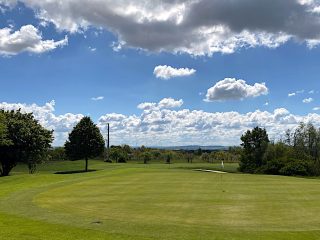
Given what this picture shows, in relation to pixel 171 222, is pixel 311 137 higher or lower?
higher

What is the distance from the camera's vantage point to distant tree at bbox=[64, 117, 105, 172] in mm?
67188

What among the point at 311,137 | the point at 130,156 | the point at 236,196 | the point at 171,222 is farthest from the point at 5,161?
the point at 130,156

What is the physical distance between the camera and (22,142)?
167ft

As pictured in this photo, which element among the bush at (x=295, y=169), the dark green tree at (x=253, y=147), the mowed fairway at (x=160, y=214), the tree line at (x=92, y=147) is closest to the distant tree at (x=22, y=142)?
the tree line at (x=92, y=147)

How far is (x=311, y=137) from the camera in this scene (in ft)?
275

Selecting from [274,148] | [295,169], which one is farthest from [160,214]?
[274,148]

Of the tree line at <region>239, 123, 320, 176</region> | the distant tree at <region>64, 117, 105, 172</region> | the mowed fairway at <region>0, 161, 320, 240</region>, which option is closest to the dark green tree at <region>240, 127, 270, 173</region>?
the tree line at <region>239, 123, 320, 176</region>

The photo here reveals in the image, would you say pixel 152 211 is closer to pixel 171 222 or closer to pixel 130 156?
Answer: pixel 171 222

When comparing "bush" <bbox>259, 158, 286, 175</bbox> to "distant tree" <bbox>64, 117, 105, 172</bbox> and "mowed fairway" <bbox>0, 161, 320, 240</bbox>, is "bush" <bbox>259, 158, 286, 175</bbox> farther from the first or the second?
"mowed fairway" <bbox>0, 161, 320, 240</bbox>

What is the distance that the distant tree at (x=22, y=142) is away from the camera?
50250 millimetres

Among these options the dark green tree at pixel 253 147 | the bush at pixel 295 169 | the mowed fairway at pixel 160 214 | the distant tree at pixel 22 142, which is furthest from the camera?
the dark green tree at pixel 253 147

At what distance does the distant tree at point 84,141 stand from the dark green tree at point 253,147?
90.8 feet

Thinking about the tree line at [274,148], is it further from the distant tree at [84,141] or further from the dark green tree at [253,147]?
the distant tree at [84,141]

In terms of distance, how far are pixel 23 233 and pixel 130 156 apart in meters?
126
